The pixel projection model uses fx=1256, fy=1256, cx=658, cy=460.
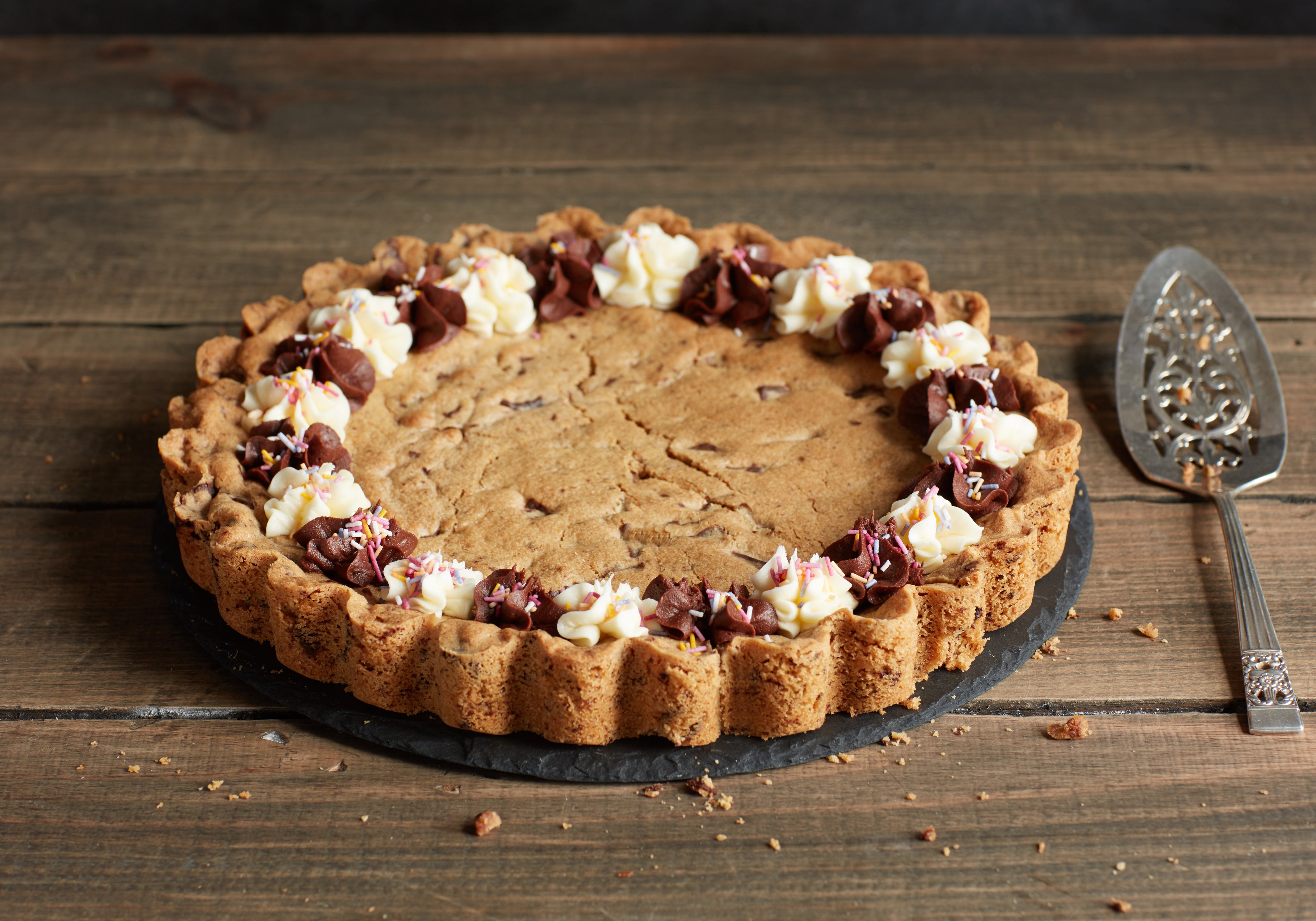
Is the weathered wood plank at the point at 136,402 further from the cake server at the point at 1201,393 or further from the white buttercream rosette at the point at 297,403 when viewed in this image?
the white buttercream rosette at the point at 297,403

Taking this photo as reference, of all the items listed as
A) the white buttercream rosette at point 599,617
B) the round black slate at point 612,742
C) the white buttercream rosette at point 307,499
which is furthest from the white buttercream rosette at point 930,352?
the white buttercream rosette at point 307,499

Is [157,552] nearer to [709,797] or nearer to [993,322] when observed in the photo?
[709,797]

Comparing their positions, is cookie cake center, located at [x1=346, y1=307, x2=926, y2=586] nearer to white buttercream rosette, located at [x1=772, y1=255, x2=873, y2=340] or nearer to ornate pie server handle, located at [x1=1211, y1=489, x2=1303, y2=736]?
white buttercream rosette, located at [x1=772, y1=255, x2=873, y2=340]

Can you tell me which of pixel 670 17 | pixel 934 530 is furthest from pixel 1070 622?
pixel 670 17

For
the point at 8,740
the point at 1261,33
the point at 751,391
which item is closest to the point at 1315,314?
the point at 751,391

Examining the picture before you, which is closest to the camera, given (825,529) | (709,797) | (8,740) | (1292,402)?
(709,797)

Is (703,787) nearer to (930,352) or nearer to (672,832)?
(672,832)

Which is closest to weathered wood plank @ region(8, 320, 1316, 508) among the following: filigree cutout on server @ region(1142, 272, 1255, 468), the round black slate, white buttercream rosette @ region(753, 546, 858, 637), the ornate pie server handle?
filigree cutout on server @ region(1142, 272, 1255, 468)
